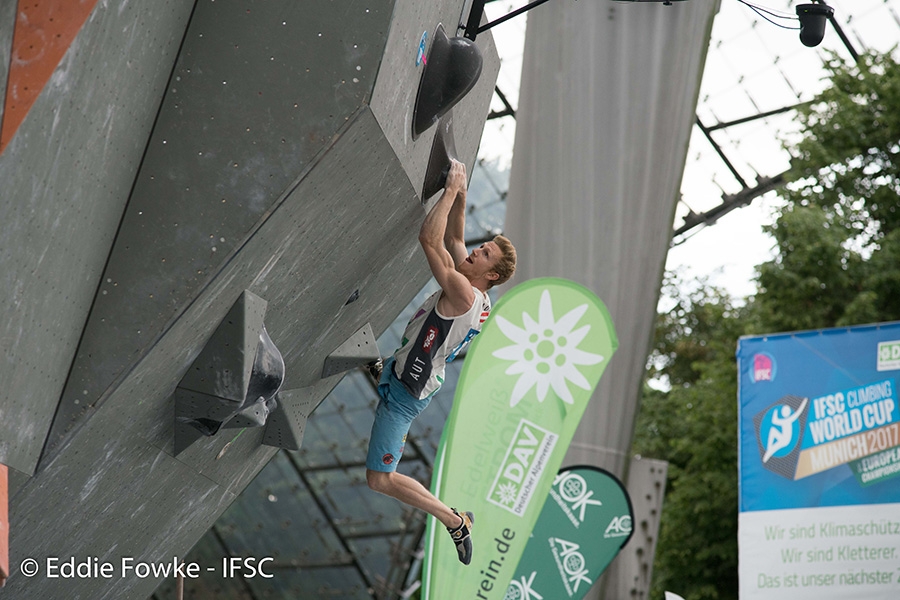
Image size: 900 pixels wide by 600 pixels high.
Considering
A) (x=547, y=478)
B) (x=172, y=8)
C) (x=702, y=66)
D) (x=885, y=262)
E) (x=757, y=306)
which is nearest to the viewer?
(x=172, y=8)

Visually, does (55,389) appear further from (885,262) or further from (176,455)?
(885,262)

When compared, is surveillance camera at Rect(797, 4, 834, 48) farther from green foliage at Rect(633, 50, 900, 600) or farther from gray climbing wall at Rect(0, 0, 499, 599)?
green foliage at Rect(633, 50, 900, 600)

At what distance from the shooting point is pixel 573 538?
7.56 meters

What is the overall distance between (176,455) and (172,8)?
81.6 inches

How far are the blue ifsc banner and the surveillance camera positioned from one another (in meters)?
4.81

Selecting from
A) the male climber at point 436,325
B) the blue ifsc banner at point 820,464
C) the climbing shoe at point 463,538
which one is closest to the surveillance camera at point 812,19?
the male climber at point 436,325

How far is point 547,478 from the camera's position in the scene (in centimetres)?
740

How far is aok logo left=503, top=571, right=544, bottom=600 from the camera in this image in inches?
289

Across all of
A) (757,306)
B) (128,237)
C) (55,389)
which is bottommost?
(55,389)

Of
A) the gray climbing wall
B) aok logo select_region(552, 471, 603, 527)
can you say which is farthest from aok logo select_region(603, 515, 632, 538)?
the gray climbing wall

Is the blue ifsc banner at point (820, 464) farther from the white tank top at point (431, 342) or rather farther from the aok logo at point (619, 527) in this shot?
the white tank top at point (431, 342)

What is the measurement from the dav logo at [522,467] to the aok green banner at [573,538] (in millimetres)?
390

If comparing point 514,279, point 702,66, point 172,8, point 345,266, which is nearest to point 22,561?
point 345,266

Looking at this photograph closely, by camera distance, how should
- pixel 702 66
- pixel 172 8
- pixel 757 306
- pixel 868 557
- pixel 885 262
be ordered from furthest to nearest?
pixel 757 306 → pixel 885 262 → pixel 868 557 → pixel 702 66 → pixel 172 8
